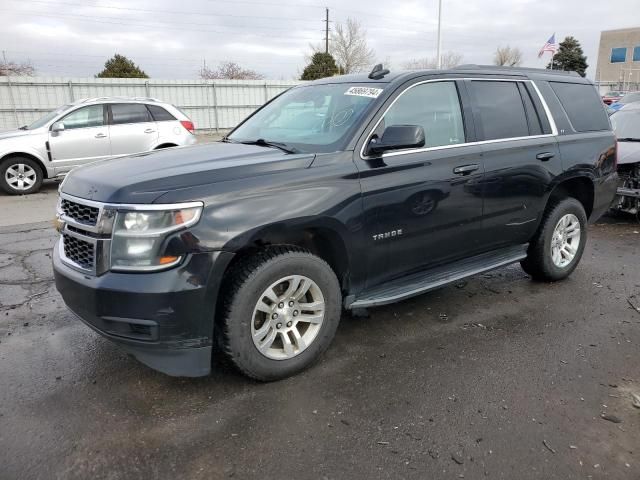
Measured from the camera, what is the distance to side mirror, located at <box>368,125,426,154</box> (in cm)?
331

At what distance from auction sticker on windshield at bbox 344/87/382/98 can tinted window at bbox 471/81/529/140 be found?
94 centimetres

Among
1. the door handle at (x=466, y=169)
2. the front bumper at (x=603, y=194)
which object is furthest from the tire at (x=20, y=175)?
the front bumper at (x=603, y=194)

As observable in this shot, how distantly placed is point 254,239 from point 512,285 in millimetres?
3152

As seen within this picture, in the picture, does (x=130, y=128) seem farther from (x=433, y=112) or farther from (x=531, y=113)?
(x=531, y=113)

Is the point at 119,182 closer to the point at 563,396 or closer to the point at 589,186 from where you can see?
the point at 563,396

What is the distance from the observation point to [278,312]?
10.3 feet

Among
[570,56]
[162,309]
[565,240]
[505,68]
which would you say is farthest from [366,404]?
[570,56]

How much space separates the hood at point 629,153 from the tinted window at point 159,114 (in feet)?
28.1

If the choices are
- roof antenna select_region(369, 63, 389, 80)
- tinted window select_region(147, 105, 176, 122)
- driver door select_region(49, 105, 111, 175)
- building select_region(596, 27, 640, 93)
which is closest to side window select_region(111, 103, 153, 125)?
tinted window select_region(147, 105, 176, 122)

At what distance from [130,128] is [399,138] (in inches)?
343

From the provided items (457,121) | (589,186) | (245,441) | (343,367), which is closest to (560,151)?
(589,186)

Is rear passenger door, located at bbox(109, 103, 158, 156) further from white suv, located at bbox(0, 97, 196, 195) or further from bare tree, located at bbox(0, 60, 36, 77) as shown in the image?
bare tree, located at bbox(0, 60, 36, 77)

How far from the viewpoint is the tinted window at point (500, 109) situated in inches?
165

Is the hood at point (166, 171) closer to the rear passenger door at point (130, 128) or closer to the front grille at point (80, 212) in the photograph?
the front grille at point (80, 212)
